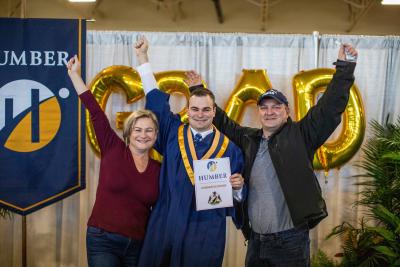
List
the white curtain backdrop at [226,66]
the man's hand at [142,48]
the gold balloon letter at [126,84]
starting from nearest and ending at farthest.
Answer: the man's hand at [142,48] → the gold balloon letter at [126,84] → the white curtain backdrop at [226,66]

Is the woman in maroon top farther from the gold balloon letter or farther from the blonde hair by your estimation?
the gold balloon letter

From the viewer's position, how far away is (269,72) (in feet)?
13.8

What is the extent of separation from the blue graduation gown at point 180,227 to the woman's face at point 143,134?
159 millimetres

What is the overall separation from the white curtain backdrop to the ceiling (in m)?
5.42

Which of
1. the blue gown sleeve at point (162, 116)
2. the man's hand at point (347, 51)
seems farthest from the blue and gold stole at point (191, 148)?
the man's hand at point (347, 51)

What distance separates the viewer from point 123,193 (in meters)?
2.54

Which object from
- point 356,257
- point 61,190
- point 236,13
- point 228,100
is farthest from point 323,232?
point 236,13

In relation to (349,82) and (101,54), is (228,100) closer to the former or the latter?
(101,54)

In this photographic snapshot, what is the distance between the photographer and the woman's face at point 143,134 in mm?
2594

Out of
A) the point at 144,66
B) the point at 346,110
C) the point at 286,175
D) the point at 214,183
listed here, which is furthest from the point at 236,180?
the point at 346,110

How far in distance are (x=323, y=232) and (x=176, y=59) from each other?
222cm

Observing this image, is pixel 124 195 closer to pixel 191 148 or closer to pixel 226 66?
pixel 191 148

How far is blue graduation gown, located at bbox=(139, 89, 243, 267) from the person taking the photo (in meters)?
2.54

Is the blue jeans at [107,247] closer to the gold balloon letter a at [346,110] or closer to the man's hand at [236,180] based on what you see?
the man's hand at [236,180]
